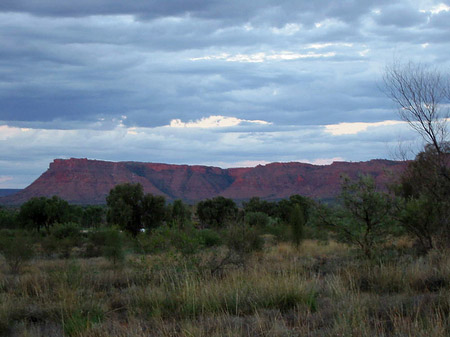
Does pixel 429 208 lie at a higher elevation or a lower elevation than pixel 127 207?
higher

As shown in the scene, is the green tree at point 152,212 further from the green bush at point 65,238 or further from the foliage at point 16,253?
the foliage at point 16,253

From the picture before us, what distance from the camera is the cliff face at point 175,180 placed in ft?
415

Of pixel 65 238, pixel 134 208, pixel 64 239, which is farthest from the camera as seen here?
pixel 134 208

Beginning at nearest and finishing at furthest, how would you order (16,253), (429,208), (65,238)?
1. (429,208)
2. (16,253)
3. (65,238)

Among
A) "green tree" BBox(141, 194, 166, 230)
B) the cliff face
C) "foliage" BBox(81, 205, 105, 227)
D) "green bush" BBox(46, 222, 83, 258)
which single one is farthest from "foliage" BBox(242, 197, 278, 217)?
the cliff face

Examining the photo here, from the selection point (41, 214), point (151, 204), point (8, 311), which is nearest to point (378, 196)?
point (8, 311)

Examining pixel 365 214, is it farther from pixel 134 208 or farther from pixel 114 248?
pixel 134 208

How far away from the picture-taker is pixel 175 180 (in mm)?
143625

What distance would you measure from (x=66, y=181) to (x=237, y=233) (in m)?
128

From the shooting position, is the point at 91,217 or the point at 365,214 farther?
the point at 91,217

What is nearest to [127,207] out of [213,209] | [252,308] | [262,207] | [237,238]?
[213,209]

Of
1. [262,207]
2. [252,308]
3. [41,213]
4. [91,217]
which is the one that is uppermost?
[41,213]

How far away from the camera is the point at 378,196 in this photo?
13992 mm

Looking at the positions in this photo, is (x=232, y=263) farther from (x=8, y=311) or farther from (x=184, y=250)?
(x=8, y=311)
